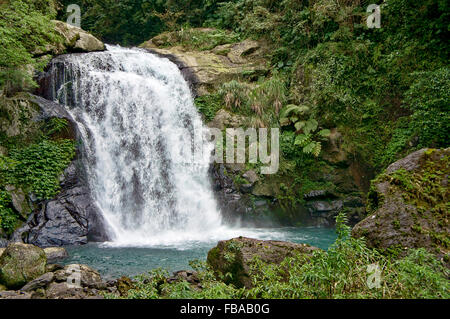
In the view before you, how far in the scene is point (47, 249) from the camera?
24.0 feet

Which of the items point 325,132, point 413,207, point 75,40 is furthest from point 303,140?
point 75,40

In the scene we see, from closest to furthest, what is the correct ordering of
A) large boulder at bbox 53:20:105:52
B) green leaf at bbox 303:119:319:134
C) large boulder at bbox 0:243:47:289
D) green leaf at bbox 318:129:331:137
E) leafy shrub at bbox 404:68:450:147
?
large boulder at bbox 0:243:47:289 < leafy shrub at bbox 404:68:450:147 < green leaf at bbox 318:129:331:137 < green leaf at bbox 303:119:319:134 < large boulder at bbox 53:20:105:52

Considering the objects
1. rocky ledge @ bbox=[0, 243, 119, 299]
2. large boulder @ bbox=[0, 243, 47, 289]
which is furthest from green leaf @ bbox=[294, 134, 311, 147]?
large boulder @ bbox=[0, 243, 47, 289]

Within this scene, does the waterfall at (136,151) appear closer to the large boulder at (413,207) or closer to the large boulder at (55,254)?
the large boulder at (55,254)

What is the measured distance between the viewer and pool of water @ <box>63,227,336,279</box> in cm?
657

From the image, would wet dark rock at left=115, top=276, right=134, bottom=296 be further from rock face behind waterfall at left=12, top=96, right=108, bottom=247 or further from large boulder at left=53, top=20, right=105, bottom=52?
large boulder at left=53, top=20, right=105, bottom=52

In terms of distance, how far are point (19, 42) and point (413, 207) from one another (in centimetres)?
1004

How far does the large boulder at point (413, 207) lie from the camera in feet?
13.3

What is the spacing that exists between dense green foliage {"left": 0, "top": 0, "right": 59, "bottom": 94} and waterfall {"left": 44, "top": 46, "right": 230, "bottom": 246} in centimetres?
84

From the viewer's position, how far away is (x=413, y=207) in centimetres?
441

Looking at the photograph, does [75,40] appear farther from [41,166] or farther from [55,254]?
[55,254]
